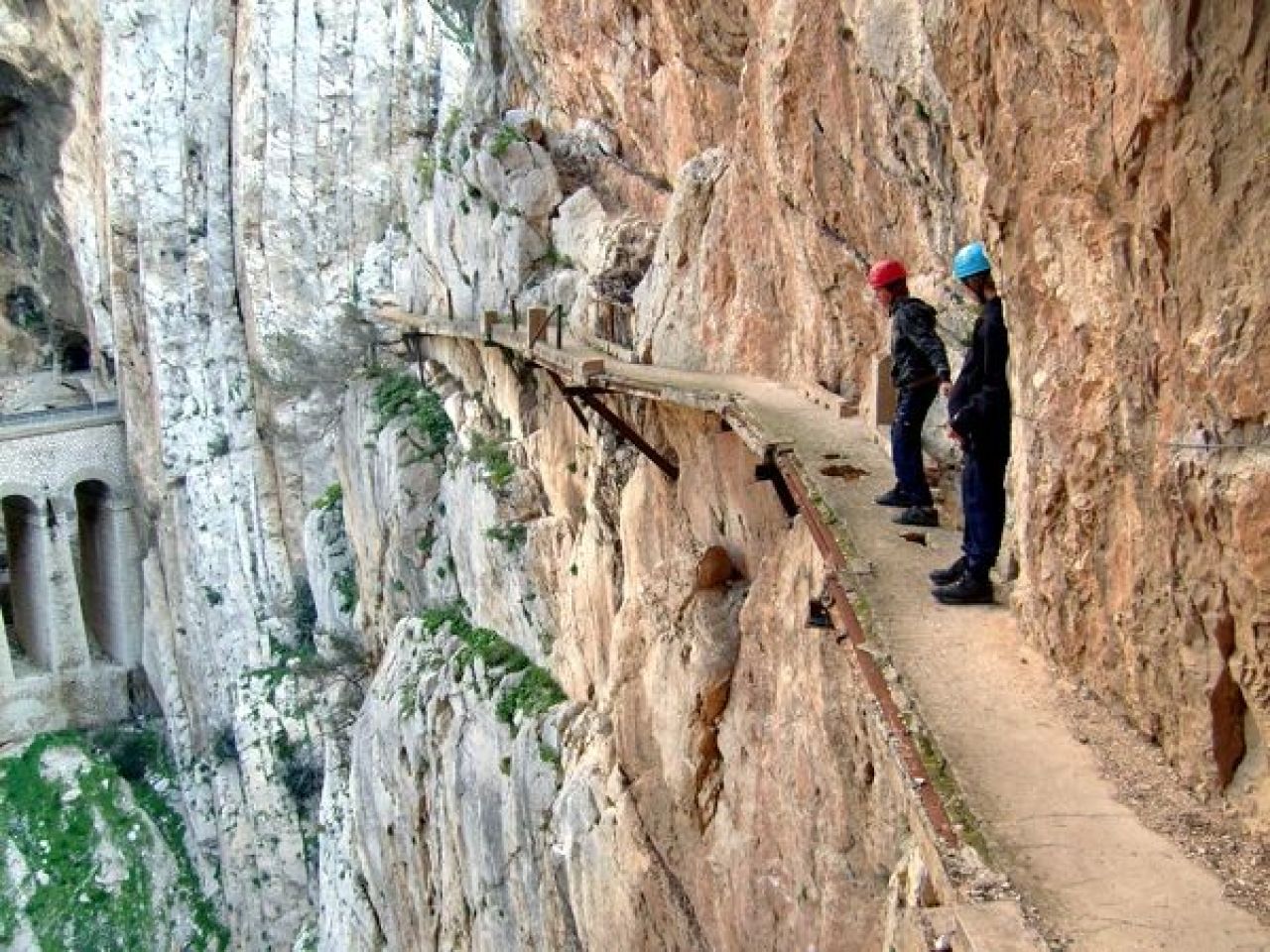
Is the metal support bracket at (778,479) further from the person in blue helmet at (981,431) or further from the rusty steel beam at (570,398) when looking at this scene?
the rusty steel beam at (570,398)

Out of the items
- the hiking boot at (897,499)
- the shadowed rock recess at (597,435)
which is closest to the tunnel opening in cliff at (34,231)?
the shadowed rock recess at (597,435)

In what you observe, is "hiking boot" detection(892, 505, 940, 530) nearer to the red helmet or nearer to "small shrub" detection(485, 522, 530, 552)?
the red helmet

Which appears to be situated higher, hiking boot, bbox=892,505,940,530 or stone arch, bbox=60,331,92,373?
stone arch, bbox=60,331,92,373

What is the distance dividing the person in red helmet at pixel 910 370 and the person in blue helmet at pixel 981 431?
0.88 metres

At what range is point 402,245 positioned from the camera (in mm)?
25516

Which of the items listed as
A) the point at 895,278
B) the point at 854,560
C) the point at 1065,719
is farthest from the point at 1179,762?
the point at 895,278

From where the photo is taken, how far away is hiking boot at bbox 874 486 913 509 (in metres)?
6.31

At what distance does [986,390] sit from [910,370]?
1194 mm

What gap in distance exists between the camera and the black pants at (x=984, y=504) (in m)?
5.14

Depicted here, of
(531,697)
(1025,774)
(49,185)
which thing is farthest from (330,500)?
(1025,774)

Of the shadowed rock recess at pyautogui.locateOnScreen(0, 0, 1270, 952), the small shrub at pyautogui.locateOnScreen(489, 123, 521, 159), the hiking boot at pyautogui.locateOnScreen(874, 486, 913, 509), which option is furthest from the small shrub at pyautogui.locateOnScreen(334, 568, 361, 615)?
the hiking boot at pyautogui.locateOnScreen(874, 486, 913, 509)

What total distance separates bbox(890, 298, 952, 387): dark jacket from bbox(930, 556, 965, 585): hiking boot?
3.97 ft

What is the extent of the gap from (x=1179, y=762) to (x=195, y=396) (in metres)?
27.9

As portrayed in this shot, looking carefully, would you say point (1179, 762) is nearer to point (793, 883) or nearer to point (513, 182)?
point (793, 883)
